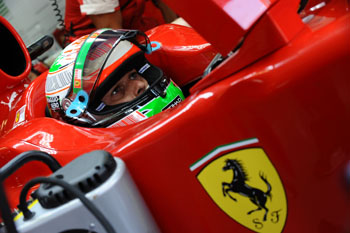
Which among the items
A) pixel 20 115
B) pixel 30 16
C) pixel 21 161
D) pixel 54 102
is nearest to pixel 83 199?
pixel 21 161

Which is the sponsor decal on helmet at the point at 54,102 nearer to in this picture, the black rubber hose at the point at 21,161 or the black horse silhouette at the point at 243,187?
the black rubber hose at the point at 21,161

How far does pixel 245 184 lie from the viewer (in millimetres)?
648

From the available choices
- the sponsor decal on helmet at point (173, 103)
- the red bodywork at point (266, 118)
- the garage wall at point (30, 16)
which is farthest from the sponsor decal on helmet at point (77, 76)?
the garage wall at point (30, 16)

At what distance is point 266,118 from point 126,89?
2.13 feet

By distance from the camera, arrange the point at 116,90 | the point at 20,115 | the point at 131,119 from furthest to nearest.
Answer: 1. the point at 20,115
2. the point at 116,90
3. the point at 131,119

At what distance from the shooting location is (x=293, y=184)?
24.5 inches

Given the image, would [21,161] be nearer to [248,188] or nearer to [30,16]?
[248,188]

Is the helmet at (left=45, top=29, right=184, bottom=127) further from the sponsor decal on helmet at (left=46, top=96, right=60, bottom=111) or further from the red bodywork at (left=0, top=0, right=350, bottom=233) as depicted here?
the red bodywork at (left=0, top=0, right=350, bottom=233)

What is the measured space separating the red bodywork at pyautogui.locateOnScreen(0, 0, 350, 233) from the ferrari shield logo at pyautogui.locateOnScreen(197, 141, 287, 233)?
0.01 m

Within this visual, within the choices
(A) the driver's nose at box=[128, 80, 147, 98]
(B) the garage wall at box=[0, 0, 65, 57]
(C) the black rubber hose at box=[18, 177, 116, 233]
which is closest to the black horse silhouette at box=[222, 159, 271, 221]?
(C) the black rubber hose at box=[18, 177, 116, 233]

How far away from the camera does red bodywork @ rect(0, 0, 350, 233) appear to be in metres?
0.57

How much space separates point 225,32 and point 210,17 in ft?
0.11

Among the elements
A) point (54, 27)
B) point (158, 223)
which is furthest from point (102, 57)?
point (54, 27)

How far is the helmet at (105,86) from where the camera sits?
41.9 inches
